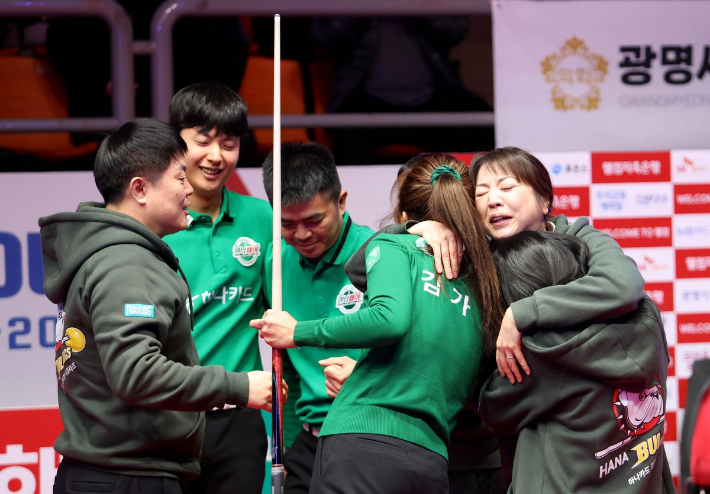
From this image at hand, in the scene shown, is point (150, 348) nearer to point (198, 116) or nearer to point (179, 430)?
point (179, 430)

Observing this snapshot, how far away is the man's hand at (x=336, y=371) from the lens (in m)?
1.93

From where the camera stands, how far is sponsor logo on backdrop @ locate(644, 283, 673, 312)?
3.09 m

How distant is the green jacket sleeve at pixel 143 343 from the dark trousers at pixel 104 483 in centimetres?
21

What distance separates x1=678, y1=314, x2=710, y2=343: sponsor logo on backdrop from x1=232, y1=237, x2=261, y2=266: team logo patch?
1.82 meters

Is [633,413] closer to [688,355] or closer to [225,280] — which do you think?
[225,280]

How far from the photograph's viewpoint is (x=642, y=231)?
10.1 ft

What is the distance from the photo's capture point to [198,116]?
7.61ft

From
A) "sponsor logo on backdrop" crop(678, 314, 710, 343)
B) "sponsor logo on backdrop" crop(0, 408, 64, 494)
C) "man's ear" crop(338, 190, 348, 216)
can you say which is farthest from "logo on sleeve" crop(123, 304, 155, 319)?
"sponsor logo on backdrop" crop(678, 314, 710, 343)

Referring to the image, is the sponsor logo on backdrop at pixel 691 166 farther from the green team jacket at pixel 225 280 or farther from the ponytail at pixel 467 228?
the green team jacket at pixel 225 280

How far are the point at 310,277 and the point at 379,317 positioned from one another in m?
0.83

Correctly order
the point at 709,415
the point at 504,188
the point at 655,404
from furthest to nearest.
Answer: the point at 504,188, the point at 655,404, the point at 709,415

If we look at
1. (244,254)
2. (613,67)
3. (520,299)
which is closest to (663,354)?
(520,299)

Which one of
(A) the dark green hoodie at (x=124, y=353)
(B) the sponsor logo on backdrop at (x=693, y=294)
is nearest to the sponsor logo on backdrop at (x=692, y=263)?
(B) the sponsor logo on backdrop at (x=693, y=294)

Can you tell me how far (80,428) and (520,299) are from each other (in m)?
1.01
